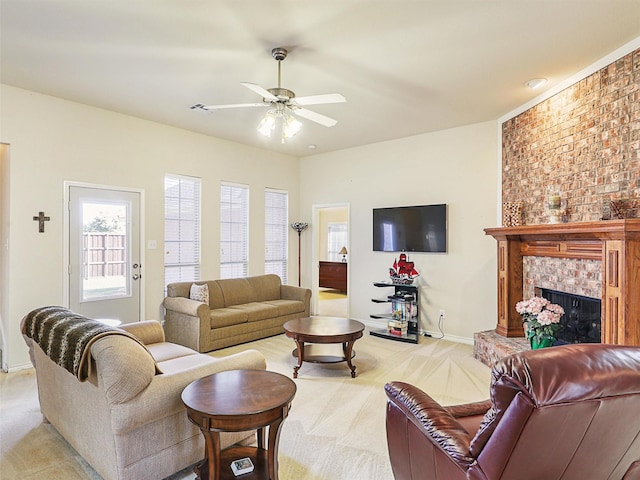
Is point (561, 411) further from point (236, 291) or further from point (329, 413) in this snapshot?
point (236, 291)

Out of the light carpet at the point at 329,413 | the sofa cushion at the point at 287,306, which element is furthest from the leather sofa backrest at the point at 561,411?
the sofa cushion at the point at 287,306

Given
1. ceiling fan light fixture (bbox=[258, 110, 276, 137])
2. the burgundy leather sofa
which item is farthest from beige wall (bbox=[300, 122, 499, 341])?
the burgundy leather sofa

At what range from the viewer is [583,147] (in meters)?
3.50

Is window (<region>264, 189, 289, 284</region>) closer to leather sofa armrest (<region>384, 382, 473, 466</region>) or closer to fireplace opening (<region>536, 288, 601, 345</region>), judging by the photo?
fireplace opening (<region>536, 288, 601, 345</region>)

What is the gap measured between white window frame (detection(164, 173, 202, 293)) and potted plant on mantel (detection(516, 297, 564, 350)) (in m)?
4.42

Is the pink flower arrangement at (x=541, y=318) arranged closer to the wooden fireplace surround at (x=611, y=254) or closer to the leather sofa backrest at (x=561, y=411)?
the wooden fireplace surround at (x=611, y=254)

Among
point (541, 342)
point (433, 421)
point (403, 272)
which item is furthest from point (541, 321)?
point (433, 421)

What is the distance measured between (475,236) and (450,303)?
1.01m

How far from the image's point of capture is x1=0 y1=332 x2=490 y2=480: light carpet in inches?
90.6

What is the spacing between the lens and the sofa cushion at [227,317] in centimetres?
469

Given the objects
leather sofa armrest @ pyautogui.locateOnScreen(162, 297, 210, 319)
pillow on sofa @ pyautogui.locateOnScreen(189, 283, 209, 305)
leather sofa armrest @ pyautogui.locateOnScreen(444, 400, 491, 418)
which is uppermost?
pillow on sofa @ pyautogui.locateOnScreen(189, 283, 209, 305)

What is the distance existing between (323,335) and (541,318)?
6.91 feet

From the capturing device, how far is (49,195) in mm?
4176

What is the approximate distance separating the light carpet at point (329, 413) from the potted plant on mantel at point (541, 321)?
65 cm
